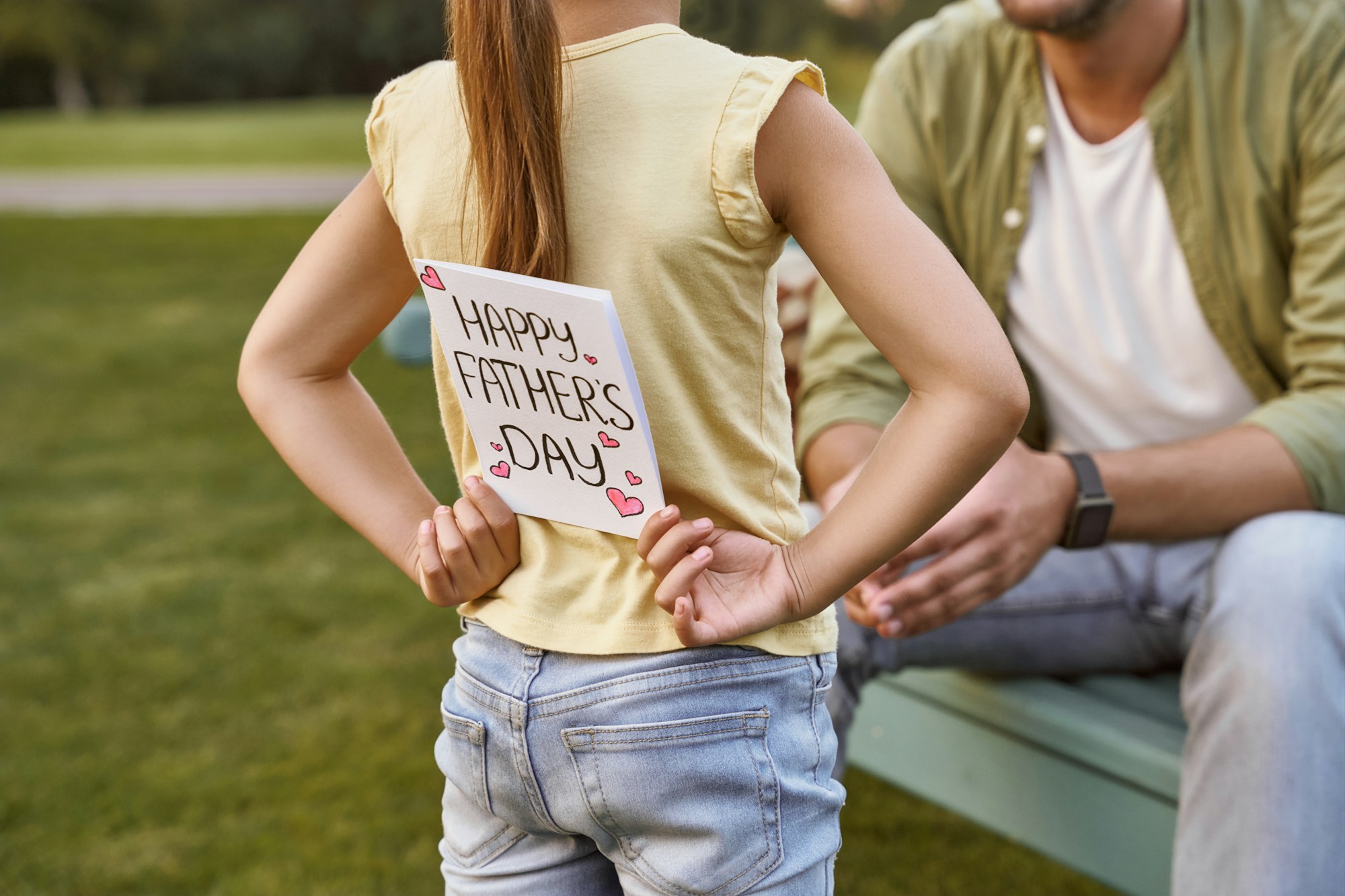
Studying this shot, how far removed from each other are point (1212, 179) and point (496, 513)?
1174 mm

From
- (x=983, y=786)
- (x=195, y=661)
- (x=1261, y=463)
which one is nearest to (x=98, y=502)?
(x=195, y=661)

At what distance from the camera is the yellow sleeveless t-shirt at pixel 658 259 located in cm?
80

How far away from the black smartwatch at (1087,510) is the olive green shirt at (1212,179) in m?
0.21

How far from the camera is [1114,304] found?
1.73m

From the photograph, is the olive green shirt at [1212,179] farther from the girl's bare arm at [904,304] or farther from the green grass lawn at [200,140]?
the green grass lawn at [200,140]

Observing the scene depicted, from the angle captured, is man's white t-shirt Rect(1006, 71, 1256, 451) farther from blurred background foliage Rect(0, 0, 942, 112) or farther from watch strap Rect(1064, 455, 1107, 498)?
blurred background foliage Rect(0, 0, 942, 112)

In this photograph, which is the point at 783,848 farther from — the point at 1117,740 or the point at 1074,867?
the point at 1074,867

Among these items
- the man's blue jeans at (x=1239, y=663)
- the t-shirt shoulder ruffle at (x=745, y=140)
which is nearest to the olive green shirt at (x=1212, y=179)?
the man's blue jeans at (x=1239, y=663)

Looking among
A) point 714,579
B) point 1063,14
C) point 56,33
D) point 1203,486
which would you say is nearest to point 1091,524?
point 1203,486

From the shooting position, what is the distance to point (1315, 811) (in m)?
1.21

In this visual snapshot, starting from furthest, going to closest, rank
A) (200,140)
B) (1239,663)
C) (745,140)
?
(200,140)
(1239,663)
(745,140)

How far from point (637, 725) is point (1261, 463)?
937 millimetres

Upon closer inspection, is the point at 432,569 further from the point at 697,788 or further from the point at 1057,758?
the point at 1057,758

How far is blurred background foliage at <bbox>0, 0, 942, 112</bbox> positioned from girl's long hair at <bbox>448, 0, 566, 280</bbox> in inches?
574
